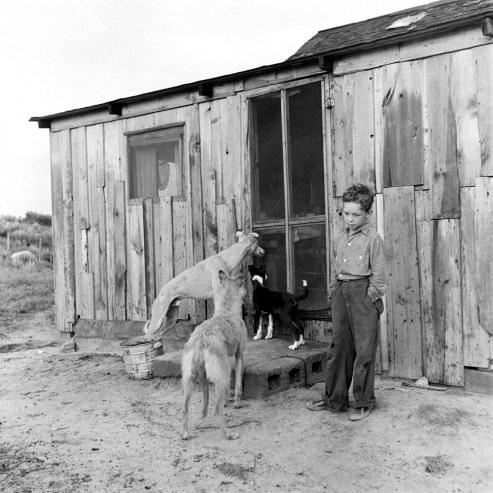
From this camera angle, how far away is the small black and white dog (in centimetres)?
746

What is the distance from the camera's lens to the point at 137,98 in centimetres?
940

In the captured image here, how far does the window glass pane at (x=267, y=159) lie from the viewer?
26.9 ft

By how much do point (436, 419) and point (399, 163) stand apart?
3095 mm

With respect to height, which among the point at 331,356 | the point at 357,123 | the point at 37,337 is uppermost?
the point at 357,123

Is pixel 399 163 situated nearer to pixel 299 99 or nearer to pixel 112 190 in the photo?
pixel 299 99

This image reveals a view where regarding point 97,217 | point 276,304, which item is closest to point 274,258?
point 276,304

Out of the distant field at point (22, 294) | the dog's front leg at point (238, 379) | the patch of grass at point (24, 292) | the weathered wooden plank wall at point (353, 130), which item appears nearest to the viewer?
the dog's front leg at point (238, 379)

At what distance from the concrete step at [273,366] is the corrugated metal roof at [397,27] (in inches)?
150

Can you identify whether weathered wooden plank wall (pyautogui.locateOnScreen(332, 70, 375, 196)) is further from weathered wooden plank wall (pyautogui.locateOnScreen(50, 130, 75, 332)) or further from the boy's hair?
weathered wooden plank wall (pyautogui.locateOnScreen(50, 130, 75, 332))

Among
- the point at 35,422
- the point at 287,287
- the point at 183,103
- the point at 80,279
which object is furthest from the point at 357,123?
the point at 80,279

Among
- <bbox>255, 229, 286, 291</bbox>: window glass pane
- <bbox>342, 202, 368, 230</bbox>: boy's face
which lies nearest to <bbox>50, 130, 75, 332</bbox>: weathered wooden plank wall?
<bbox>255, 229, 286, 291</bbox>: window glass pane

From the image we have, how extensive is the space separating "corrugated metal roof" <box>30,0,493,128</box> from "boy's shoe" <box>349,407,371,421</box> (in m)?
4.25

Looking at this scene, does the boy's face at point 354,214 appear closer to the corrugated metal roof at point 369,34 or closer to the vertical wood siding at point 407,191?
the vertical wood siding at point 407,191

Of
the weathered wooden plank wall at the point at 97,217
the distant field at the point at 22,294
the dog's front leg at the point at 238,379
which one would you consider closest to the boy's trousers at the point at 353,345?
the dog's front leg at the point at 238,379
